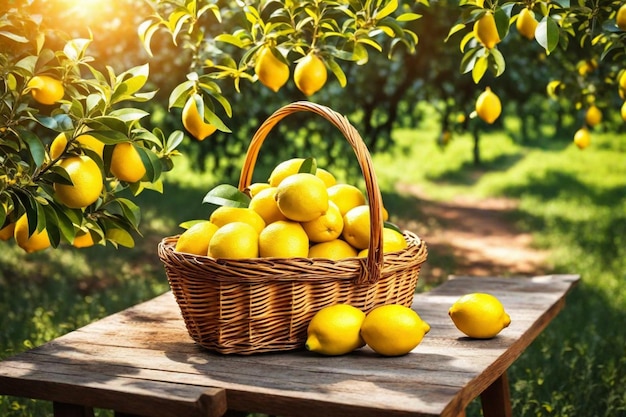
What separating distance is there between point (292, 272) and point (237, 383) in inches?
10.4

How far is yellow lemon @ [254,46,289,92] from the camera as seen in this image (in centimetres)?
207

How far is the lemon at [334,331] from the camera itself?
176cm

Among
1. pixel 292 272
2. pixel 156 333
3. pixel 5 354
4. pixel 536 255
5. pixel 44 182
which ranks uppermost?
pixel 44 182

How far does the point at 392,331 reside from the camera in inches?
68.9

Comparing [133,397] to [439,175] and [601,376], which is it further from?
[439,175]

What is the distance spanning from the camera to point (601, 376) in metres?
3.30

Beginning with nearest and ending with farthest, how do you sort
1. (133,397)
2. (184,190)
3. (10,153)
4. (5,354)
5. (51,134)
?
(133,397)
(10,153)
(5,354)
(51,134)
(184,190)

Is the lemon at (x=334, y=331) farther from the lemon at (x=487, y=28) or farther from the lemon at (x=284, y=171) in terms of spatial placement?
the lemon at (x=487, y=28)

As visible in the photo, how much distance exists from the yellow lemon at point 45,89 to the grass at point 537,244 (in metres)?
0.96

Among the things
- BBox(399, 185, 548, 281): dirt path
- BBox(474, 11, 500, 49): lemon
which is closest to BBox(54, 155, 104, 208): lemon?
BBox(474, 11, 500, 49): lemon

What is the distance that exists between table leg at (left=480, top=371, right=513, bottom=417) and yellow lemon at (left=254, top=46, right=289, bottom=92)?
1136 millimetres

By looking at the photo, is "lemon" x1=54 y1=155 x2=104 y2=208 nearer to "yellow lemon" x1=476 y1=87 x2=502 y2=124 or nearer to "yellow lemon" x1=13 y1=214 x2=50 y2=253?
"yellow lemon" x1=13 y1=214 x2=50 y2=253

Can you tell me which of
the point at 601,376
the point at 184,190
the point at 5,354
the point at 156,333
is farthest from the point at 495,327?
the point at 184,190

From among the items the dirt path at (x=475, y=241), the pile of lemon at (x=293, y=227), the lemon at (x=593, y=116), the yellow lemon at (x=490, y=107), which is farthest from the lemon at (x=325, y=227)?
the dirt path at (x=475, y=241)
